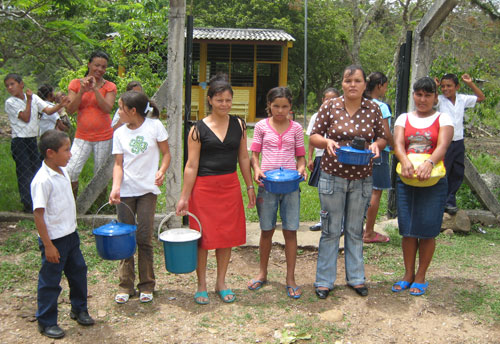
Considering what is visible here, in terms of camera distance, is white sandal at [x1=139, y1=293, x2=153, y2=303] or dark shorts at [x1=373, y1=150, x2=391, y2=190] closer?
white sandal at [x1=139, y1=293, x2=153, y2=303]

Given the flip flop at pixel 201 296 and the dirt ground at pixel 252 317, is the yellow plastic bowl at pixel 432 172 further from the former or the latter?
the flip flop at pixel 201 296

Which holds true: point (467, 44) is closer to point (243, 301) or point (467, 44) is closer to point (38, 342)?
point (243, 301)

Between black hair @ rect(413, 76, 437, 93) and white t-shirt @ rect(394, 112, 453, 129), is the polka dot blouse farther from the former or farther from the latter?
black hair @ rect(413, 76, 437, 93)

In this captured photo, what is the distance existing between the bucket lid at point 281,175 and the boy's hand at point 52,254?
63.0 inches

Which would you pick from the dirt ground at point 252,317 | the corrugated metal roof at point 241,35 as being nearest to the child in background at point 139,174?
the dirt ground at point 252,317

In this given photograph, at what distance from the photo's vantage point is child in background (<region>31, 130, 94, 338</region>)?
3.11 metres

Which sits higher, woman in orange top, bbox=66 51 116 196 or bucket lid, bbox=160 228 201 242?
woman in orange top, bbox=66 51 116 196

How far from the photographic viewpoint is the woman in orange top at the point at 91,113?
487 cm

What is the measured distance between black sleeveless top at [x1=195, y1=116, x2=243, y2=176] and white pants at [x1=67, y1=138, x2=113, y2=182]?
1884 millimetres

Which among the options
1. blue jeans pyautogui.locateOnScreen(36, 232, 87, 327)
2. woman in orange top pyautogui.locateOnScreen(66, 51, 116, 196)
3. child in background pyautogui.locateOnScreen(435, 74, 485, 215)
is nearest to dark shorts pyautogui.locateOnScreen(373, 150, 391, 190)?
child in background pyautogui.locateOnScreen(435, 74, 485, 215)

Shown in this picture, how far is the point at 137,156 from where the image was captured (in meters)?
3.74

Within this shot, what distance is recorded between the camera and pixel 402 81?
19.5ft

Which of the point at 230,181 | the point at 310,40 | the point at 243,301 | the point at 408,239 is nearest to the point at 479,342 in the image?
the point at 408,239

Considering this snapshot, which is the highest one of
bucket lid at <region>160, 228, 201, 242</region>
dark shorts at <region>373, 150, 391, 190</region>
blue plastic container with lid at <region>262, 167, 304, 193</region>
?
blue plastic container with lid at <region>262, 167, 304, 193</region>
